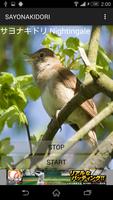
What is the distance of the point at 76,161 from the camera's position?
7.88 ft

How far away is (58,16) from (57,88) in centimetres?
21

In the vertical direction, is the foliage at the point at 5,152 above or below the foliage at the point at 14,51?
below

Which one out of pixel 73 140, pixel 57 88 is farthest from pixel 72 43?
pixel 73 140

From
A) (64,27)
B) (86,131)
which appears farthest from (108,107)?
(64,27)

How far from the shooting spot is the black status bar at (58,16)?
2.41 meters

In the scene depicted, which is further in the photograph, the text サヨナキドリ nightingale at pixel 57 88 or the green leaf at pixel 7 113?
the text サヨナキドリ nightingale at pixel 57 88

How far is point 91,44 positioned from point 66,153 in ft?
0.96

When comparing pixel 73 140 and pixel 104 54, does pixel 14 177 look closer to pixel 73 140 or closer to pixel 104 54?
pixel 73 140

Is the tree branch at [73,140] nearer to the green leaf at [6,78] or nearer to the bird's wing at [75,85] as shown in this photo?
the bird's wing at [75,85]
